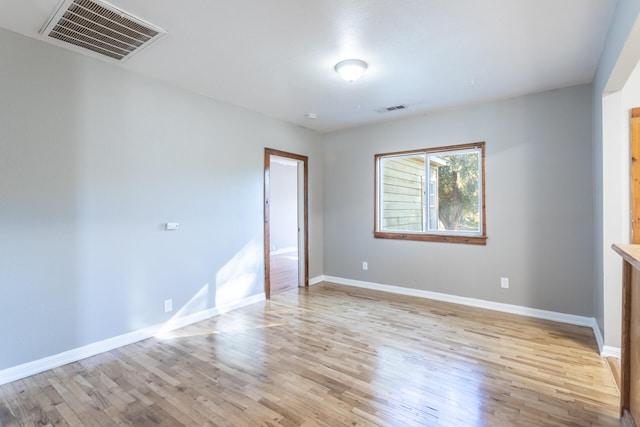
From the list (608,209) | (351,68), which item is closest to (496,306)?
(608,209)

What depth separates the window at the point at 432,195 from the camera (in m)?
4.11

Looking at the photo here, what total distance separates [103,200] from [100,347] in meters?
1.31

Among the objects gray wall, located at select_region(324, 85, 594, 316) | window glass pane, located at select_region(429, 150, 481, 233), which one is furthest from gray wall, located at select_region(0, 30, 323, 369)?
window glass pane, located at select_region(429, 150, 481, 233)

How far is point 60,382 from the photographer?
2357 millimetres

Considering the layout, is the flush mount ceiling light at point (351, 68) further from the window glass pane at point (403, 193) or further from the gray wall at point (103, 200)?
the window glass pane at point (403, 193)

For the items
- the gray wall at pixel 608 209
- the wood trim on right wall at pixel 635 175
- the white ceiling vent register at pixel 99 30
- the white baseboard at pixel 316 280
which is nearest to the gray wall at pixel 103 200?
the white ceiling vent register at pixel 99 30

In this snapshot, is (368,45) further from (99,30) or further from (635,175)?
(635,175)

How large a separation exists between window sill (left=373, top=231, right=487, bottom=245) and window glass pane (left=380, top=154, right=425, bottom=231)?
14 cm

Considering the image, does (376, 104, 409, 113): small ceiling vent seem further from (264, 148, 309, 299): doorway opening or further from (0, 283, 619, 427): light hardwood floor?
(0, 283, 619, 427): light hardwood floor

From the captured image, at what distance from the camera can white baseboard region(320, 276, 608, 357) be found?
10.9 ft

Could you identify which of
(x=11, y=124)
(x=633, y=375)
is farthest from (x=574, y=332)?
(x=11, y=124)

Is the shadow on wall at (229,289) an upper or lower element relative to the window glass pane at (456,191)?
lower

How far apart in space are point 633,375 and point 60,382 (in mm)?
3662

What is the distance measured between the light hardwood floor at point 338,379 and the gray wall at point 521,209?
1.69ft
